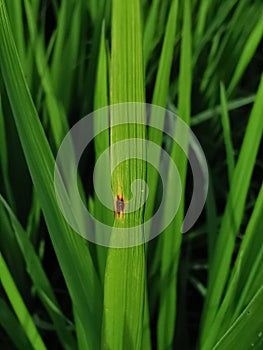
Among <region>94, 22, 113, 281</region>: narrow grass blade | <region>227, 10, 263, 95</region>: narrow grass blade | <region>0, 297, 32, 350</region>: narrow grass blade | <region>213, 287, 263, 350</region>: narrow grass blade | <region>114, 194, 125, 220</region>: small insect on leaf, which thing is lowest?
<region>213, 287, 263, 350</region>: narrow grass blade

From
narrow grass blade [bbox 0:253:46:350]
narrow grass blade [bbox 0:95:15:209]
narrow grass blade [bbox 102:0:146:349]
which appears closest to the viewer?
narrow grass blade [bbox 102:0:146:349]

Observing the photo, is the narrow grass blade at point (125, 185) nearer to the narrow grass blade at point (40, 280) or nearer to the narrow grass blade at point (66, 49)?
the narrow grass blade at point (40, 280)

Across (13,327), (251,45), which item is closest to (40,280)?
(13,327)

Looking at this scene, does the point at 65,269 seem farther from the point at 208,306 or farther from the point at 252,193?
the point at 252,193

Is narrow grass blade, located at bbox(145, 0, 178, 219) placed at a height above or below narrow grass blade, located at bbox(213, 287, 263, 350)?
above

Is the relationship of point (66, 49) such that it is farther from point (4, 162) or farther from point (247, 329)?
point (247, 329)

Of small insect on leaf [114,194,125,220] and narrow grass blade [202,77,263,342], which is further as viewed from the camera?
narrow grass blade [202,77,263,342]

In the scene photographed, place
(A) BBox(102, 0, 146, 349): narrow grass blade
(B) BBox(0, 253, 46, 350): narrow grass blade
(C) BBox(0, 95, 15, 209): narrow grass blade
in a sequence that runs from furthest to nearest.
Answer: (C) BBox(0, 95, 15, 209): narrow grass blade, (B) BBox(0, 253, 46, 350): narrow grass blade, (A) BBox(102, 0, 146, 349): narrow grass blade

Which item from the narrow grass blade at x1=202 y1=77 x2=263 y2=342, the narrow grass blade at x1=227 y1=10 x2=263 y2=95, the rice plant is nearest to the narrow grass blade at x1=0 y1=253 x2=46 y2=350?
the rice plant

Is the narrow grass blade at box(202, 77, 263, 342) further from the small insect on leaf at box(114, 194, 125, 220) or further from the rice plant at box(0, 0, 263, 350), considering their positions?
the small insect on leaf at box(114, 194, 125, 220)
